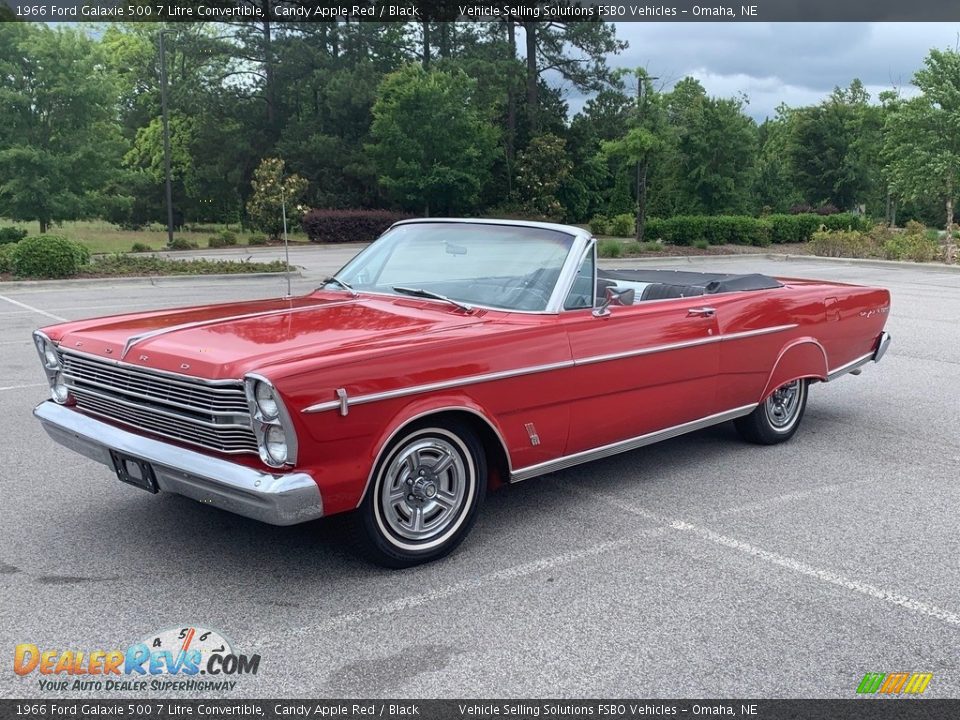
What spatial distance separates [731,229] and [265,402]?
30.0m

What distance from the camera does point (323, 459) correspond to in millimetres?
3695

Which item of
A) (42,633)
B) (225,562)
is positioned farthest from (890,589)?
(42,633)

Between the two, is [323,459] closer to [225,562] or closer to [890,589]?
[225,562]

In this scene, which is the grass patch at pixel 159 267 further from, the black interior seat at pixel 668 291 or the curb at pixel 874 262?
the black interior seat at pixel 668 291

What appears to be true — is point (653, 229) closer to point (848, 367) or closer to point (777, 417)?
point (848, 367)

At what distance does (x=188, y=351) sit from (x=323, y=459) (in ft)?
2.59

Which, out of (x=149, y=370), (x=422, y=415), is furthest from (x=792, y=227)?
(x=149, y=370)

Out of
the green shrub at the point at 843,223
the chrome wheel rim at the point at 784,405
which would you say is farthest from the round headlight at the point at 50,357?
the green shrub at the point at 843,223

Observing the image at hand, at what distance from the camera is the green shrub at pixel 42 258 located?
18.4 meters

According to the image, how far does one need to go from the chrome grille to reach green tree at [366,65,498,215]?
1515 inches

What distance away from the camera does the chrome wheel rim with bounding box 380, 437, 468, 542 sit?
4047 millimetres

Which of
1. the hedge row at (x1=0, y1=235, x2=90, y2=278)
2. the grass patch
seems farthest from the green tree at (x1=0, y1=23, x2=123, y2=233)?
the hedge row at (x1=0, y1=235, x2=90, y2=278)
